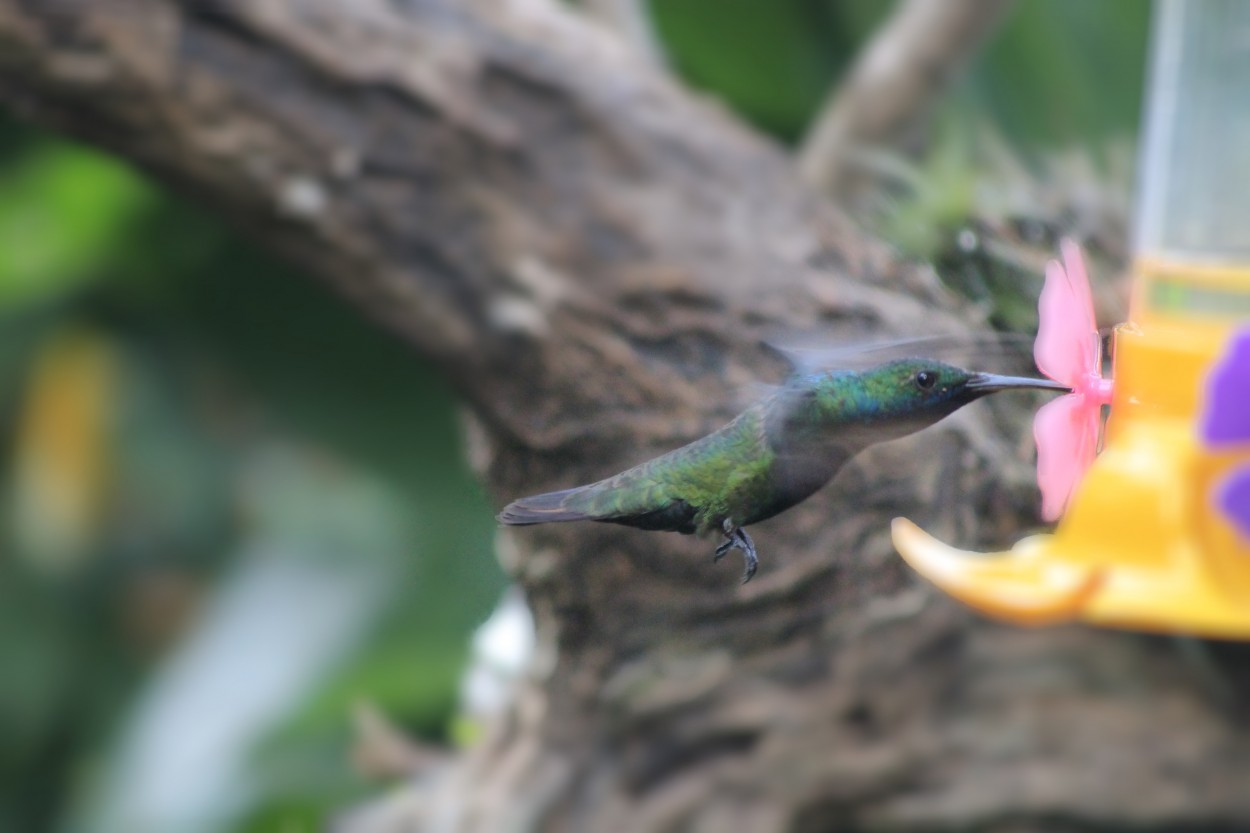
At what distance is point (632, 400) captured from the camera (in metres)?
1.03

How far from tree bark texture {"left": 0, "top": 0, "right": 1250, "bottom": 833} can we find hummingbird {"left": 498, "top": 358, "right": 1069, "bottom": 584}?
0.19m

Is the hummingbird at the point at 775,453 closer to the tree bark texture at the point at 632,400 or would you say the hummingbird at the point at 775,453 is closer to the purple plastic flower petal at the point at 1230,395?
the purple plastic flower petal at the point at 1230,395

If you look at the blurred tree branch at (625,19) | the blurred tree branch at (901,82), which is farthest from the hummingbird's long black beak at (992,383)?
the blurred tree branch at (625,19)

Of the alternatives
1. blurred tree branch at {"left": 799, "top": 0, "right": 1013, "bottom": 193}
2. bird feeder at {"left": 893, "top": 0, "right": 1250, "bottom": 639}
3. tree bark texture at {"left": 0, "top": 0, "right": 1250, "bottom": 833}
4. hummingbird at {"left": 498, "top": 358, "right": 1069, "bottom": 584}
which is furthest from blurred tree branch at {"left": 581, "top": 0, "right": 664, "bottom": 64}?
hummingbird at {"left": 498, "top": 358, "right": 1069, "bottom": 584}

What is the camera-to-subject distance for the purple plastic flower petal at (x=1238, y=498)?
0.59 m

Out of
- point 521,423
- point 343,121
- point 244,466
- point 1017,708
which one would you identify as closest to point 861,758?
point 1017,708

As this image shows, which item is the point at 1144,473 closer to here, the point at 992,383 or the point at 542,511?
the point at 992,383

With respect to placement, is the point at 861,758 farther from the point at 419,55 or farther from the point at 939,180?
the point at 419,55

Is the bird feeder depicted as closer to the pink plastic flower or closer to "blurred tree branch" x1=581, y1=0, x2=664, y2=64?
Answer: the pink plastic flower

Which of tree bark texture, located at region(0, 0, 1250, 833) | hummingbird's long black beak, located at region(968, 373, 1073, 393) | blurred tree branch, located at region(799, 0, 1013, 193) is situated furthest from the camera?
blurred tree branch, located at region(799, 0, 1013, 193)

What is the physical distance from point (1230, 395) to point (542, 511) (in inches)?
11.5

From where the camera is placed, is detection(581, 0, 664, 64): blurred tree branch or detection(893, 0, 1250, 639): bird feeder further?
detection(581, 0, 664, 64): blurred tree branch

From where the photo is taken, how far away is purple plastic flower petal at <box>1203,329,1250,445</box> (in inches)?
22.2

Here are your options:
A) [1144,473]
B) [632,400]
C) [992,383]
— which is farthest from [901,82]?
[992,383]
